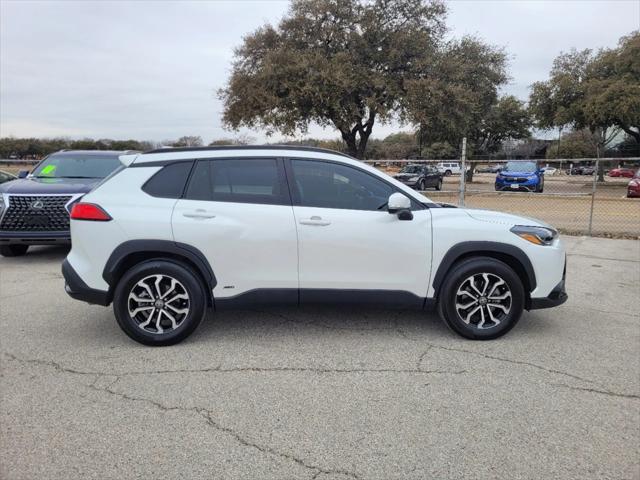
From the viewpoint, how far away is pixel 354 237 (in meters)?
4.39

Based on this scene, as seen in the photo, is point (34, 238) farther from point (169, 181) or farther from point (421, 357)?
point (421, 357)

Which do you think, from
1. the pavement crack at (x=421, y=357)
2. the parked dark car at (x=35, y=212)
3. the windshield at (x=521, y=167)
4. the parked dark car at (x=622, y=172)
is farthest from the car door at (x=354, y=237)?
the parked dark car at (x=622, y=172)

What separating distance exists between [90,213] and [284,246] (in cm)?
170

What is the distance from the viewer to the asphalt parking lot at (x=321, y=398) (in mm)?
2793

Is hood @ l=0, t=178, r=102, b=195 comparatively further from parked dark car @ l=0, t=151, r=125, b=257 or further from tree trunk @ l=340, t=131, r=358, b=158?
tree trunk @ l=340, t=131, r=358, b=158

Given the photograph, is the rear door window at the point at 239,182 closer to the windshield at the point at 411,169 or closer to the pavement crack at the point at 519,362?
the pavement crack at the point at 519,362

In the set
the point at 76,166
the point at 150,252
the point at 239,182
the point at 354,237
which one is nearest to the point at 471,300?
the point at 354,237

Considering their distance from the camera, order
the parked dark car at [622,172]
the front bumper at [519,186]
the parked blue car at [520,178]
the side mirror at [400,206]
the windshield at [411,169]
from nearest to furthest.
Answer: the side mirror at [400,206] → the front bumper at [519,186] → the parked blue car at [520,178] → the windshield at [411,169] → the parked dark car at [622,172]

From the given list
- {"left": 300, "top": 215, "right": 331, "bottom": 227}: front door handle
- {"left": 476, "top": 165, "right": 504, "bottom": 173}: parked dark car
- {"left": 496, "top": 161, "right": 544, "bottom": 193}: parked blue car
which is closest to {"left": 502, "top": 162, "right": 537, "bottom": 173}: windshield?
{"left": 496, "top": 161, "right": 544, "bottom": 193}: parked blue car

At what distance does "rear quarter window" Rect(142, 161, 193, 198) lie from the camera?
4477 mm

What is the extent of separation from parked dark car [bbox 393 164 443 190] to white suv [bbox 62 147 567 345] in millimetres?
19007

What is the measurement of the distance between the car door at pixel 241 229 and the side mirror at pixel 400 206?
2.84 ft

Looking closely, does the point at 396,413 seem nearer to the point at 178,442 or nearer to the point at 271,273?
the point at 178,442

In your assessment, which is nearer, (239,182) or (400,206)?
(400,206)
